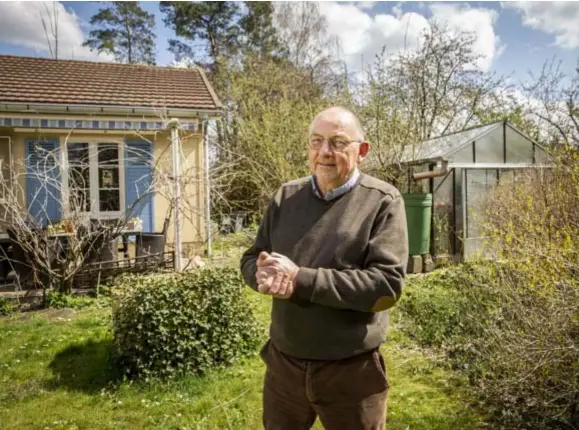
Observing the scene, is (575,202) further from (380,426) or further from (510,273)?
(380,426)

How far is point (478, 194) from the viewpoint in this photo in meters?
8.76

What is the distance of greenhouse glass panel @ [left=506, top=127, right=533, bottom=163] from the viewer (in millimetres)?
9195

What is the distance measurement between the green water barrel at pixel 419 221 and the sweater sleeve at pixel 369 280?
635 cm

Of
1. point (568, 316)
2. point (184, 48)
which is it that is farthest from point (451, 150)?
point (184, 48)

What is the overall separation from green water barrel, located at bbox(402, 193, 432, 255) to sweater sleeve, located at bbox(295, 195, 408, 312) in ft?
20.8

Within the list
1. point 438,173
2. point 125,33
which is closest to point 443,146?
point 438,173

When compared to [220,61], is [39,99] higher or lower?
lower

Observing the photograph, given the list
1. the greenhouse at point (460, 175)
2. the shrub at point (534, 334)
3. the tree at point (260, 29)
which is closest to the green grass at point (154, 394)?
the shrub at point (534, 334)

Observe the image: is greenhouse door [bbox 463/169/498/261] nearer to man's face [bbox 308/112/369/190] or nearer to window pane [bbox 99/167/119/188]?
man's face [bbox 308/112/369/190]

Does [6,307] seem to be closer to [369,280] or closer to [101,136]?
[101,136]

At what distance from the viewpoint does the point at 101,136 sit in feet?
33.1

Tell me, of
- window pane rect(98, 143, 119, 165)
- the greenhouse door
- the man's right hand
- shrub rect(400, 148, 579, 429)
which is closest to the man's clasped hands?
the man's right hand

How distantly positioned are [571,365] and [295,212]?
93.4 inches

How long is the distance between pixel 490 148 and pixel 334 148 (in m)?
8.27
